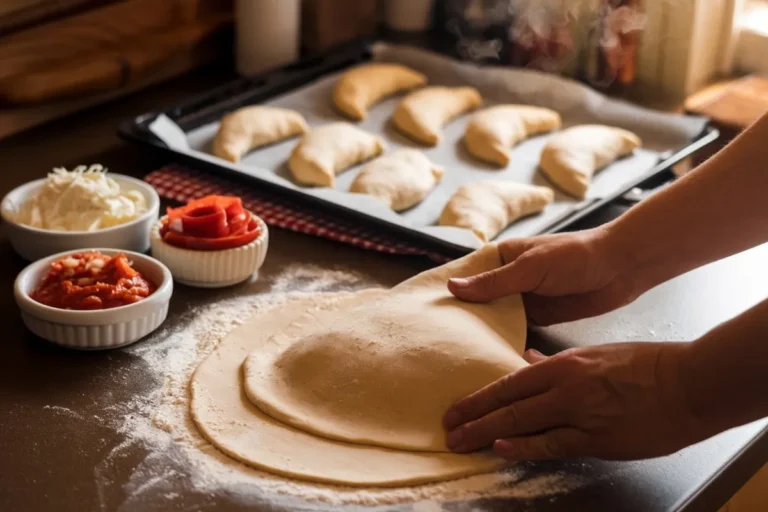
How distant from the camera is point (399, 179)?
1802 millimetres

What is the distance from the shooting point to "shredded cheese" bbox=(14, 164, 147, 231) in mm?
1512

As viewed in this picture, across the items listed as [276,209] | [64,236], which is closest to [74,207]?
[64,236]

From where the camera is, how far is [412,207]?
183 centimetres

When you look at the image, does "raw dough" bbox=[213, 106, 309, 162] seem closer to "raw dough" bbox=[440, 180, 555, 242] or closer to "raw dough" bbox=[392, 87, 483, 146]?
"raw dough" bbox=[392, 87, 483, 146]

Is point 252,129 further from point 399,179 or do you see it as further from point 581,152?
point 581,152

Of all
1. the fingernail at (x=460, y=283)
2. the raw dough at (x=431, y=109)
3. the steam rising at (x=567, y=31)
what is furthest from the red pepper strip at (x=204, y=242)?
the steam rising at (x=567, y=31)

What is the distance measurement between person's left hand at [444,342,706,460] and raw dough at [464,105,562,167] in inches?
37.2

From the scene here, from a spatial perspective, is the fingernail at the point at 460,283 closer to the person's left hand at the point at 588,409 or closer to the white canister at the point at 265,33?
the person's left hand at the point at 588,409

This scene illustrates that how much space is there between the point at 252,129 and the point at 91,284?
0.71 meters

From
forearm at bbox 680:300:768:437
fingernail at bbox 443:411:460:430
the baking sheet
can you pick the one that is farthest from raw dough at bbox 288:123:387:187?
forearm at bbox 680:300:768:437

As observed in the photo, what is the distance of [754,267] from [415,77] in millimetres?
1033

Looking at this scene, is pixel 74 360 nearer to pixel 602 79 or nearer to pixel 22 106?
pixel 22 106

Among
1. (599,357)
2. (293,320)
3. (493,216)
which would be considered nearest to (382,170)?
(493,216)

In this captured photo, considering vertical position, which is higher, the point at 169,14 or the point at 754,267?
the point at 169,14
